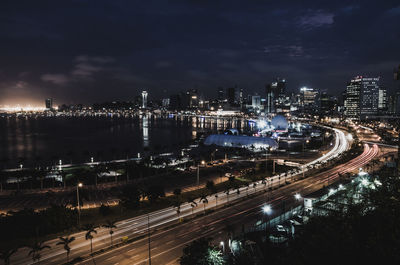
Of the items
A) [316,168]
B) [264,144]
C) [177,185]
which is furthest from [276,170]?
[264,144]

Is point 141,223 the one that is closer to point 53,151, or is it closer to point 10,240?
point 10,240

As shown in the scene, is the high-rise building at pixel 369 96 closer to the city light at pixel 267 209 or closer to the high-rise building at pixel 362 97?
the high-rise building at pixel 362 97

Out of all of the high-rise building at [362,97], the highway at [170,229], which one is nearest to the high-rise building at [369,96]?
the high-rise building at [362,97]

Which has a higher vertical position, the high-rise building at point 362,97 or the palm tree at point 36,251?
the high-rise building at point 362,97

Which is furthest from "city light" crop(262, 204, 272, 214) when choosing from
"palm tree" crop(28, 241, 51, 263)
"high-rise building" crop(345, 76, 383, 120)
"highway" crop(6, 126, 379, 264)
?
"high-rise building" crop(345, 76, 383, 120)

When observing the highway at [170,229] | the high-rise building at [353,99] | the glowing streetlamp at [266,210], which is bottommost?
the highway at [170,229]

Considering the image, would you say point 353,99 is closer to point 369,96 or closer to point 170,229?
point 369,96

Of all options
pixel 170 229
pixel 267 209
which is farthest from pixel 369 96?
pixel 170 229

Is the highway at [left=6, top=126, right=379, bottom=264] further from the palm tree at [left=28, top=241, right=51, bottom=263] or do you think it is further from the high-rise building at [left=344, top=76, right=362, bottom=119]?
the high-rise building at [left=344, top=76, right=362, bottom=119]

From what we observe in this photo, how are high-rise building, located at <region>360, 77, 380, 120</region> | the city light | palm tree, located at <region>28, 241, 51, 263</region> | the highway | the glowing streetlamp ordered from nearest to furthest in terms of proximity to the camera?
palm tree, located at <region>28, 241, 51, 263</region> < the highway < the glowing streetlamp < the city light < high-rise building, located at <region>360, 77, 380, 120</region>
